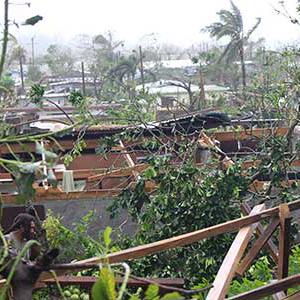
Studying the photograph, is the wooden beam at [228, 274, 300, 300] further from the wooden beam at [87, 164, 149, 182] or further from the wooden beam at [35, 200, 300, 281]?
the wooden beam at [87, 164, 149, 182]

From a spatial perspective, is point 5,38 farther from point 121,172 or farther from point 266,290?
point 121,172

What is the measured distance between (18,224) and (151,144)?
128 inches

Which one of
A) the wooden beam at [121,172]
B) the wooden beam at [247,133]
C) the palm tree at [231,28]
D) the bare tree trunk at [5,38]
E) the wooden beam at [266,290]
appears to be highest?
the palm tree at [231,28]

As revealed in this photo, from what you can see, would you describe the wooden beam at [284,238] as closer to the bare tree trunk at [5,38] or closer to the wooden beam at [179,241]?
the wooden beam at [179,241]

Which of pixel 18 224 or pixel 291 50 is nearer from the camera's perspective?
pixel 18 224

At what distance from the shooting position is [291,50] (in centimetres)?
453

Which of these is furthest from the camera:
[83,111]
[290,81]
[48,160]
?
[290,81]

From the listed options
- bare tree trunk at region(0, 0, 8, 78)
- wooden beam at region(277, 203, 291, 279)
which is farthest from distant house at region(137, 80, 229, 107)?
bare tree trunk at region(0, 0, 8, 78)

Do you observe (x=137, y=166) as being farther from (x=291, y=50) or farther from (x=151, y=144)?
(x=291, y=50)

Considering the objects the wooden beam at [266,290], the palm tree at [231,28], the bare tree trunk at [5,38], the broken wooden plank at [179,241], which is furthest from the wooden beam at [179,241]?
the palm tree at [231,28]

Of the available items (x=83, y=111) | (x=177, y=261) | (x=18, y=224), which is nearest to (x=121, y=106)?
(x=83, y=111)

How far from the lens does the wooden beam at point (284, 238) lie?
67.2 inches

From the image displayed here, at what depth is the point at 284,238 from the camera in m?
1.80

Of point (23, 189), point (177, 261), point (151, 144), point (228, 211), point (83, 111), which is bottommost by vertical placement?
point (177, 261)
